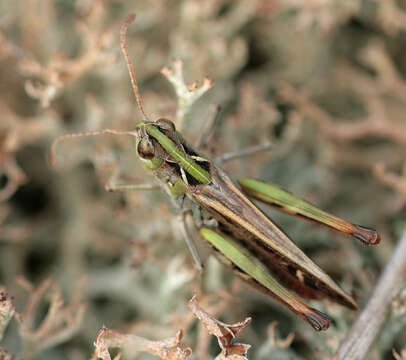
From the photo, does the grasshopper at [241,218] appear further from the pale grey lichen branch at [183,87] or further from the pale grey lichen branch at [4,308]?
the pale grey lichen branch at [4,308]

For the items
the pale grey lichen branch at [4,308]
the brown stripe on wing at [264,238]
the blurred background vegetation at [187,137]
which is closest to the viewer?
the pale grey lichen branch at [4,308]

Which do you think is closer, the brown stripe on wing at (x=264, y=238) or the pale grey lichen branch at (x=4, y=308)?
the pale grey lichen branch at (x=4, y=308)

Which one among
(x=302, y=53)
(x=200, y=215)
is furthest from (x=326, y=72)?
(x=200, y=215)

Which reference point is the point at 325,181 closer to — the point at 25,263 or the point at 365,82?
the point at 365,82

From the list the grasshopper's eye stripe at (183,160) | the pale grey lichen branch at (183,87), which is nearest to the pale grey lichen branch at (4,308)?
the grasshopper's eye stripe at (183,160)

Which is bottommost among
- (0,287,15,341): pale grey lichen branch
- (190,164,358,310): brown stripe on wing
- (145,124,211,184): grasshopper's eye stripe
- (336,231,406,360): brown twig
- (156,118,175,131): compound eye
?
(336,231,406,360): brown twig

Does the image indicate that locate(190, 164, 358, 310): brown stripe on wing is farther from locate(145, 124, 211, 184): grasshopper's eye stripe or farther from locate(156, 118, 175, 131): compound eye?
locate(156, 118, 175, 131): compound eye

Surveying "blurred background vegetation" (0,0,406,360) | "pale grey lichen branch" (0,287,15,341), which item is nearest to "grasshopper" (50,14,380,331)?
"blurred background vegetation" (0,0,406,360)

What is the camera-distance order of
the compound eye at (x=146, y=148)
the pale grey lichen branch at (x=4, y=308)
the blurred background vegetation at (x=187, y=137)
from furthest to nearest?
the blurred background vegetation at (x=187, y=137) < the compound eye at (x=146, y=148) < the pale grey lichen branch at (x=4, y=308)
